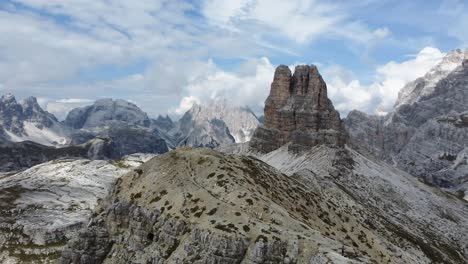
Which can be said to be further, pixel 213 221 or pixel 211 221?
pixel 211 221

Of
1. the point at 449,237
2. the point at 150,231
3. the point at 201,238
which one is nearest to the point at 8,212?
the point at 150,231

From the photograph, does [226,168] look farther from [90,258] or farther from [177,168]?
[90,258]

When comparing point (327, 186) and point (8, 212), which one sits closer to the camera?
point (327, 186)

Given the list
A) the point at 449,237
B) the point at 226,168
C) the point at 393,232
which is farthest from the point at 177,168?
the point at 449,237

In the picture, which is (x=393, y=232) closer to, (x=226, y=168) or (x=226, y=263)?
(x=226, y=168)

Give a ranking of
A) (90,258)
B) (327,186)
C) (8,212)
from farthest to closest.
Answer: (8,212), (327,186), (90,258)

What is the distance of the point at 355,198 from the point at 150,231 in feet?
388

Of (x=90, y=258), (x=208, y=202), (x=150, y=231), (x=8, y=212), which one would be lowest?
(x=8, y=212)

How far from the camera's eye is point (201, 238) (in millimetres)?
67625

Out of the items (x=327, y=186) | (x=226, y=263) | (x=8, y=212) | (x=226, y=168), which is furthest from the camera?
(x=8, y=212)

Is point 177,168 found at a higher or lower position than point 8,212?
higher

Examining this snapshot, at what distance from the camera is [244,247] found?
213ft

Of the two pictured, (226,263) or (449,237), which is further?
(449,237)

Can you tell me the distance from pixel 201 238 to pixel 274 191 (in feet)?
82.4
